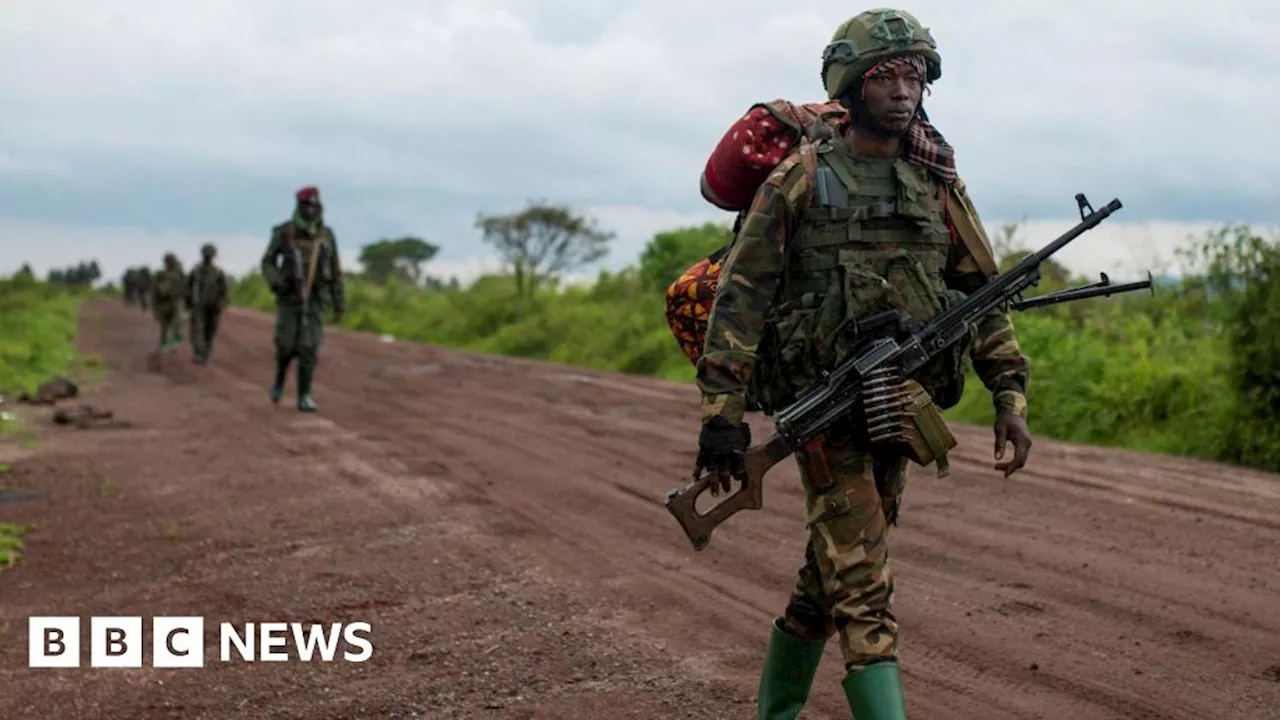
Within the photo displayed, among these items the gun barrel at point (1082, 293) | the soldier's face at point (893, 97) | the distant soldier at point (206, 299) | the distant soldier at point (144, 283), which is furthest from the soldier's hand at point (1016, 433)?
the distant soldier at point (144, 283)

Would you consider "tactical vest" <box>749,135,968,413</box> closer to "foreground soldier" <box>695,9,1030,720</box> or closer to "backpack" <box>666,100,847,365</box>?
"foreground soldier" <box>695,9,1030,720</box>

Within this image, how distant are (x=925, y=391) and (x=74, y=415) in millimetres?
10774

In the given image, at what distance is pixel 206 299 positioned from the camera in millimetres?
20031

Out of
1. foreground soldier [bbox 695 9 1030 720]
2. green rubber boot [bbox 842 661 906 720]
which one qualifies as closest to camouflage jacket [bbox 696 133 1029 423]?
foreground soldier [bbox 695 9 1030 720]

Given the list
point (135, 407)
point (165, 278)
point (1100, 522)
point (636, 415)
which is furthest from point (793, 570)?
point (165, 278)

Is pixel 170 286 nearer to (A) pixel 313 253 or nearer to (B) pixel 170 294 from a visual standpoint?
(B) pixel 170 294

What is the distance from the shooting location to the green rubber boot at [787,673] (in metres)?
3.85

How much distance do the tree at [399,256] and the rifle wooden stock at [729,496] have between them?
61.0 metres

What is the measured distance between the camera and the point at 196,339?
2084 centimetres

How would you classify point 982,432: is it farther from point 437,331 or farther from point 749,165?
point 437,331

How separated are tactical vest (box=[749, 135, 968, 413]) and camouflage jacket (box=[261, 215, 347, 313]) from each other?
940 cm

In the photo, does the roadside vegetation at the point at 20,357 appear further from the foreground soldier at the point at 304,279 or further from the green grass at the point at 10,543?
the foreground soldier at the point at 304,279

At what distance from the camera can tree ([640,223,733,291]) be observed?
2336cm

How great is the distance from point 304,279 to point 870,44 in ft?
32.4
